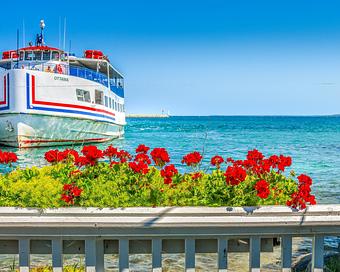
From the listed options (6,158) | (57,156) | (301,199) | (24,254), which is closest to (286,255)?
(301,199)

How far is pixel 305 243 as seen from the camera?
701 centimetres

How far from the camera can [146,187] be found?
353 cm

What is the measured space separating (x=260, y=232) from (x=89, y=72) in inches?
1136

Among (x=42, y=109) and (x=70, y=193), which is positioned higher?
(x=42, y=109)

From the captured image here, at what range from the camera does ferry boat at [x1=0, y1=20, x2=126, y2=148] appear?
2702cm

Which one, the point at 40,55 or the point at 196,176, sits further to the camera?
the point at 40,55

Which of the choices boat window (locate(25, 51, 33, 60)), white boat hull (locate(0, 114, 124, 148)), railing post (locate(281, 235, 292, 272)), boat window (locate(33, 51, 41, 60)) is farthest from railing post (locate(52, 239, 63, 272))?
boat window (locate(25, 51, 33, 60))

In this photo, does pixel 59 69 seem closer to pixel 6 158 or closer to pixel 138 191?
pixel 6 158

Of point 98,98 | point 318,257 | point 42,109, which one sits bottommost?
point 318,257

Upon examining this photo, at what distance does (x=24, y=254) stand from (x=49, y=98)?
25377mm

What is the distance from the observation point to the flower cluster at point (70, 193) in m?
3.31

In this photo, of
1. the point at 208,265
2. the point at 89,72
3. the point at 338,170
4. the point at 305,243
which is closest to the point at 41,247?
the point at 208,265

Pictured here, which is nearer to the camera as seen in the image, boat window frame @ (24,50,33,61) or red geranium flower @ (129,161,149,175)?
red geranium flower @ (129,161,149,175)

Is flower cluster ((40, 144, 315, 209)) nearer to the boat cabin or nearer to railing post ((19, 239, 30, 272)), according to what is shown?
railing post ((19, 239, 30, 272))
